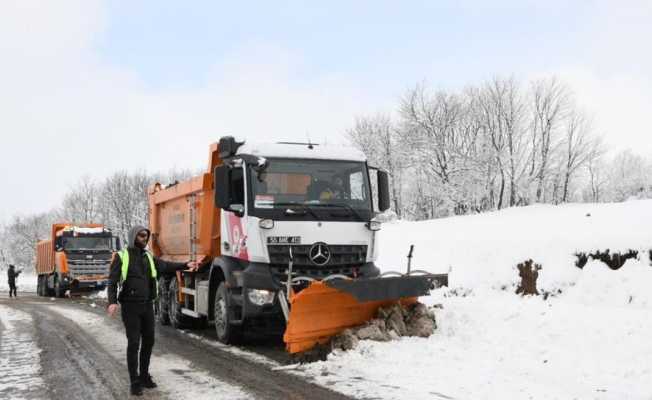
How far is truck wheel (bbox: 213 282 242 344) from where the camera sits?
356 inches

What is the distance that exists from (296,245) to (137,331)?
108 inches

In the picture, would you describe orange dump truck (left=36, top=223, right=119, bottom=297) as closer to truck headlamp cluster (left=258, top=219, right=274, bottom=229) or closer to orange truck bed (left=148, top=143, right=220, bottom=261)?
orange truck bed (left=148, top=143, right=220, bottom=261)

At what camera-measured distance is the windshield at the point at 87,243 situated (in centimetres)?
2602

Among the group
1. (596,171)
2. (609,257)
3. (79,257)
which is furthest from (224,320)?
(596,171)

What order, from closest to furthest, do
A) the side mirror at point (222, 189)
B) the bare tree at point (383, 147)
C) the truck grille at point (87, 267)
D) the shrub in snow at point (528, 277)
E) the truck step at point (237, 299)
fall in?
1. the truck step at point (237, 299)
2. the side mirror at point (222, 189)
3. the shrub in snow at point (528, 277)
4. the truck grille at point (87, 267)
5. the bare tree at point (383, 147)

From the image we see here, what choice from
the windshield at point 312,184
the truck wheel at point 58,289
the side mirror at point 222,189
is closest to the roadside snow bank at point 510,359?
the windshield at point 312,184

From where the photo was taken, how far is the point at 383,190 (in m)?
9.65

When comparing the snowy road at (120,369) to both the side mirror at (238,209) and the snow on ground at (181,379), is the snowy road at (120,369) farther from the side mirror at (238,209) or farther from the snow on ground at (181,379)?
the side mirror at (238,209)

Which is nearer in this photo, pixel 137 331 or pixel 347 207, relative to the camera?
Answer: pixel 137 331

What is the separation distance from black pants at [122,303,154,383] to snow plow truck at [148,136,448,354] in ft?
5.60

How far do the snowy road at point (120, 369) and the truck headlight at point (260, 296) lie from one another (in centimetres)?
76

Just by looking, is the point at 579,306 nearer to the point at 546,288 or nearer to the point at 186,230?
the point at 546,288

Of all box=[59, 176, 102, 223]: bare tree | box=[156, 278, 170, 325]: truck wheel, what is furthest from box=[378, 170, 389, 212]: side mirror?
box=[59, 176, 102, 223]: bare tree

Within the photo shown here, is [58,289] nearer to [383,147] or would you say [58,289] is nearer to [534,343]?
[534,343]
